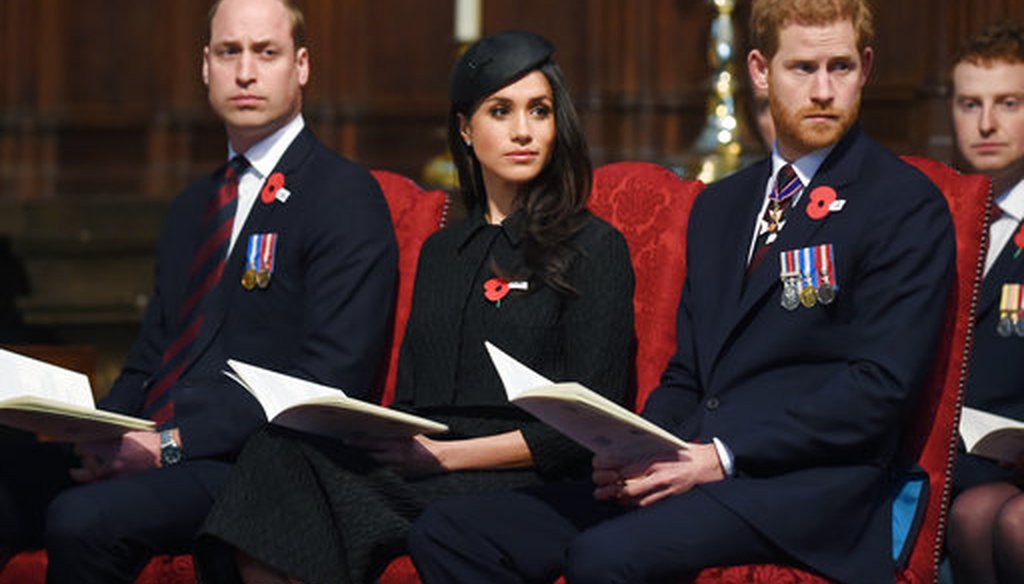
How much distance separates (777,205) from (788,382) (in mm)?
349

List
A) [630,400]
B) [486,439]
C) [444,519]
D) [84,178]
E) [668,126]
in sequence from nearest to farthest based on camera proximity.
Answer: [444,519] < [486,439] < [630,400] < [668,126] < [84,178]

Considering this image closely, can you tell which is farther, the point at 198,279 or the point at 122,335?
the point at 122,335

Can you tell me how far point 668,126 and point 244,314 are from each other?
10.0 ft

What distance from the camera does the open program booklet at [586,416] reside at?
9.59ft

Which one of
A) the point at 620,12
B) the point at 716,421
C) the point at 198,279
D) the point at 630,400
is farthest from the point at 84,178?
the point at 716,421

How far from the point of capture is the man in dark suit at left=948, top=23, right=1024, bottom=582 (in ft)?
11.5

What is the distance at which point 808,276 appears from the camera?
10.7 feet

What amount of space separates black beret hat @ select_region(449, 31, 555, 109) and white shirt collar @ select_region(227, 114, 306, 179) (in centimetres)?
42

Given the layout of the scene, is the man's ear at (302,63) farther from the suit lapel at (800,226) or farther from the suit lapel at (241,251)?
the suit lapel at (800,226)

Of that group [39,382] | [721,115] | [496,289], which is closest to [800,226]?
[496,289]

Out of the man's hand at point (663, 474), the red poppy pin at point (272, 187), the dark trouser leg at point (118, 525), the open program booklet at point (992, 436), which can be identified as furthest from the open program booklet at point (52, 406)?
the open program booklet at point (992, 436)

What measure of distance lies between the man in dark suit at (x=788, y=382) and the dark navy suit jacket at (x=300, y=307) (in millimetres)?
533

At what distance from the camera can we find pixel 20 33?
7164 millimetres

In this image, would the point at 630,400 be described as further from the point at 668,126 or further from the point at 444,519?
the point at 668,126
